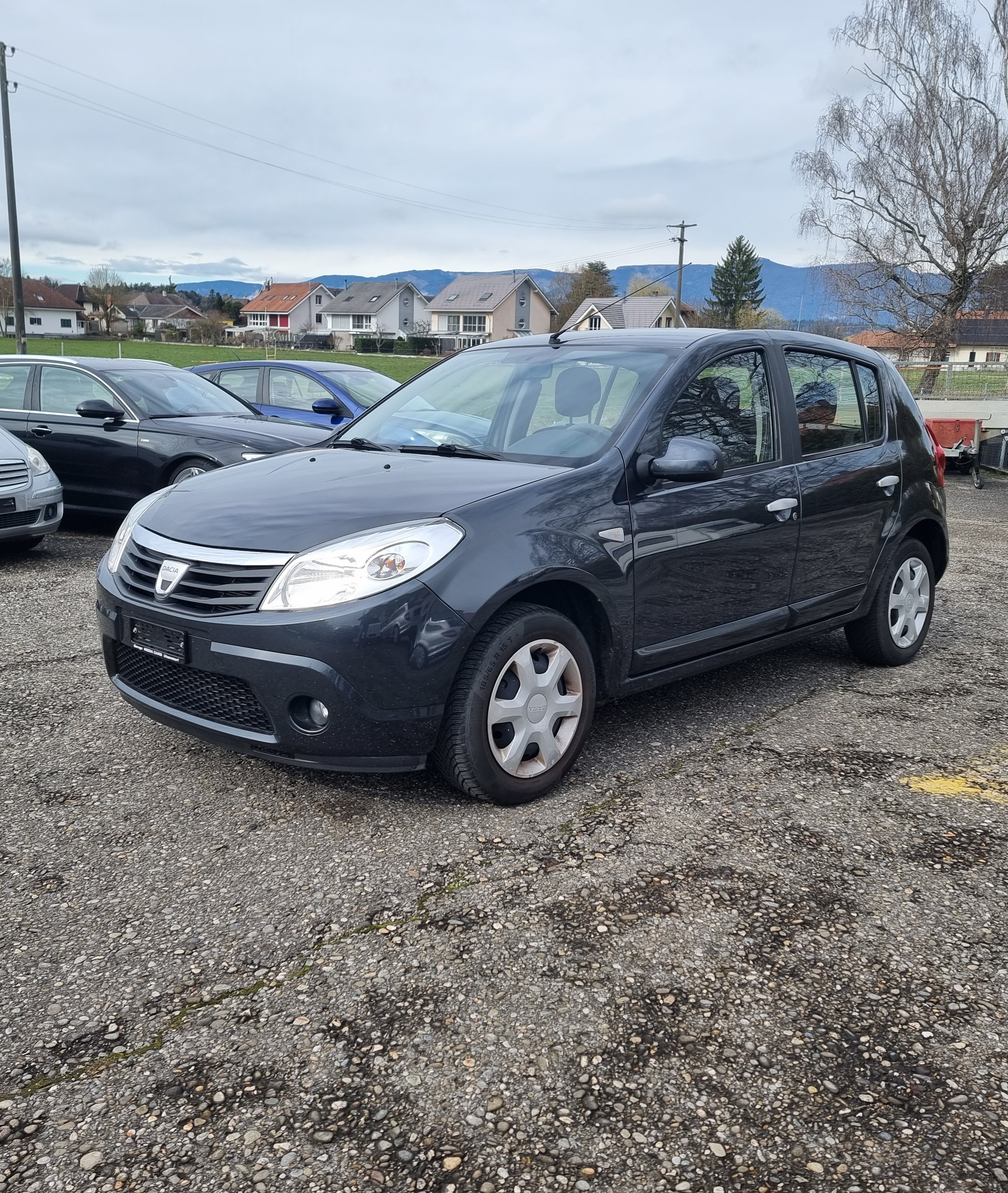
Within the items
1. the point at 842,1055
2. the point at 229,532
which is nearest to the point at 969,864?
the point at 842,1055

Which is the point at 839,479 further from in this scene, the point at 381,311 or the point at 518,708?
the point at 381,311

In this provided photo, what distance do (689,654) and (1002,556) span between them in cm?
643

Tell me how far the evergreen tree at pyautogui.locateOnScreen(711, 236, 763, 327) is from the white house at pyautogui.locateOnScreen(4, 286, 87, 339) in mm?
73218

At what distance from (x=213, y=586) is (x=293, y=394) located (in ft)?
28.6

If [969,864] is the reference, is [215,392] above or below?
above

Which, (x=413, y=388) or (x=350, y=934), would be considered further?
(x=413, y=388)

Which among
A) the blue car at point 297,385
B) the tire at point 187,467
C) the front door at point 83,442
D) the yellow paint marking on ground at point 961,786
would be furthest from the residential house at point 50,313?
the yellow paint marking on ground at point 961,786

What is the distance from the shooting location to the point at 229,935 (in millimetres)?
2873

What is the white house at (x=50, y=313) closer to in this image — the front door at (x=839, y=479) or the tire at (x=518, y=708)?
the front door at (x=839, y=479)

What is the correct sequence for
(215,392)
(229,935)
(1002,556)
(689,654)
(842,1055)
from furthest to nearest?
(215,392) < (1002,556) < (689,654) < (229,935) < (842,1055)

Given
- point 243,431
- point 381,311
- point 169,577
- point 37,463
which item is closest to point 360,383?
point 243,431

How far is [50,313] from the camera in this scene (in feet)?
420

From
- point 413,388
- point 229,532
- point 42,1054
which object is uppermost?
point 413,388

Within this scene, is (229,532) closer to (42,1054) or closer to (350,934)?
(350,934)
